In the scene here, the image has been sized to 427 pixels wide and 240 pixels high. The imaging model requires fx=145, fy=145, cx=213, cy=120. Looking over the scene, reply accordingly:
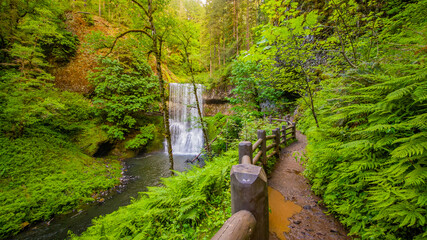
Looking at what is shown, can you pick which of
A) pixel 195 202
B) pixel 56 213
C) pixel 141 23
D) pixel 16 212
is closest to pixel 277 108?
pixel 141 23

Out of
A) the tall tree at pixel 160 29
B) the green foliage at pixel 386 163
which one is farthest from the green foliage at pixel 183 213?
the tall tree at pixel 160 29

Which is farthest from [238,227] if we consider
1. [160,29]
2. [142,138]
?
[142,138]

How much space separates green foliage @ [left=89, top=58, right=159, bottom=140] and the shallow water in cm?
331

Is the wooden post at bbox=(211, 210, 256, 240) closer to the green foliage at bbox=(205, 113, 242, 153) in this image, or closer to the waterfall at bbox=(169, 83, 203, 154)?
the green foliage at bbox=(205, 113, 242, 153)

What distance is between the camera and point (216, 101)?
18.4 meters

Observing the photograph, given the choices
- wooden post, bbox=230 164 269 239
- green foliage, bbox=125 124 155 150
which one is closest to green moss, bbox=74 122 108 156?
green foliage, bbox=125 124 155 150

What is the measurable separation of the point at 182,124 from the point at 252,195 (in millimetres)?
16491

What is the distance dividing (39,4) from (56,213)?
13.7 meters

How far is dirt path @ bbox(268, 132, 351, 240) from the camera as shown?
89.4 inches

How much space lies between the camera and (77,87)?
41.8 ft

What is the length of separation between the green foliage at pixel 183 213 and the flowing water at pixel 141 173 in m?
0.91

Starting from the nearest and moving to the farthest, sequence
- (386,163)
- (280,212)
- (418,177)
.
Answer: (418,177), (386,163), (280,212)

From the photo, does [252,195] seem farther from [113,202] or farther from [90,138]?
[90,138]

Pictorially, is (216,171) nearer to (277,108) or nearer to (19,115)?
(19,115)
